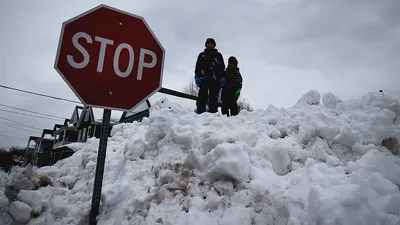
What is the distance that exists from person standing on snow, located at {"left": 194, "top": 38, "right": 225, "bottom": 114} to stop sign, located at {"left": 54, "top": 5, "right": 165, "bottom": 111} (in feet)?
9.48

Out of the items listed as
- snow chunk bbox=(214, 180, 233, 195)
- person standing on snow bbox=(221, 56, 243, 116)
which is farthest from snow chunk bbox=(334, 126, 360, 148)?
person standing on snow bbox=(221, 56, 243, 116)

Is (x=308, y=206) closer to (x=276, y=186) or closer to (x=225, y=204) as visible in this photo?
(x=276, y=186)

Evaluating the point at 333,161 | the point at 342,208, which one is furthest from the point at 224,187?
the point at 333,161

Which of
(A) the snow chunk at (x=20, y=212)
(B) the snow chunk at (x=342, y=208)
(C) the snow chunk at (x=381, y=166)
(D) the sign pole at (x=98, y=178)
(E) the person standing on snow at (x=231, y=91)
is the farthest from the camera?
(E) the person standing on snow at (x=231, y=91)

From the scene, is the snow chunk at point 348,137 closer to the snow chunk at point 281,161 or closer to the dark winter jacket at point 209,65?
the snow chunk at point 281,161

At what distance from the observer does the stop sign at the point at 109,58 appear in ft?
7.08

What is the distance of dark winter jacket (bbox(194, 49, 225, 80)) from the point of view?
18.1 feet

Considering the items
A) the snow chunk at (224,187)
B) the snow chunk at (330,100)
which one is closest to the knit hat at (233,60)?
the snow chunk at (330,100)

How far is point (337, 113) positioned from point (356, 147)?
1.66 meters

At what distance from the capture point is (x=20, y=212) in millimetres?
2488

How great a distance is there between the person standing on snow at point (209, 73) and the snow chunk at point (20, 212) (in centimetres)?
386

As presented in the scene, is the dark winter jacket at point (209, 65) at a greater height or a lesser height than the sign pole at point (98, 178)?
greater

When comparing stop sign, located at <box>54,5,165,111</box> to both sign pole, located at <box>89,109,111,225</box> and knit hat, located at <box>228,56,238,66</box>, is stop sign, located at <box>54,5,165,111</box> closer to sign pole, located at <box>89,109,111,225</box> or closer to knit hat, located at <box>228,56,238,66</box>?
sign pole, located at <box>89,109,111,225</box>

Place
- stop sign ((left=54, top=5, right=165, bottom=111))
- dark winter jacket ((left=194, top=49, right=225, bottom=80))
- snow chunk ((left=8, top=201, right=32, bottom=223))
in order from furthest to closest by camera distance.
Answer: dark winter jacket ((left=194, top=49, right=225, bottom=80)), snow chunk ((left=8, top=201, right=32, bottom=223)), stop sign ((left=54, top=5, right=165, bottom=111))
